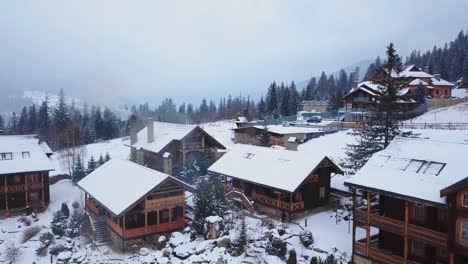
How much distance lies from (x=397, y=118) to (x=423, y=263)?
12769mm

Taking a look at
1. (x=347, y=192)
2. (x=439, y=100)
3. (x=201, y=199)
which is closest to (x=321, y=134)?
(x=439, y=100)

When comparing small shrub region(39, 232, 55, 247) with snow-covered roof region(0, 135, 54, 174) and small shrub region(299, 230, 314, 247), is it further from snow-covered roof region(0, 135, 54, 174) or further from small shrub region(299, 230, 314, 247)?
small shrub region(299, 230, 314, 247)

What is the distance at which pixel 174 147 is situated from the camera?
45.3 m

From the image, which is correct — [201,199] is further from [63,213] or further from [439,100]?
[439,100]

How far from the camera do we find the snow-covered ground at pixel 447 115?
2104 inches

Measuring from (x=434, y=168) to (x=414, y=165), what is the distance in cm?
118

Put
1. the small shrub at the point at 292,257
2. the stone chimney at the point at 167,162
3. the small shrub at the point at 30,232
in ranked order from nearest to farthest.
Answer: the small shrub at the point at 292,257, the small shrub at the point at 30,232, the stone chimney at the point at 167,162

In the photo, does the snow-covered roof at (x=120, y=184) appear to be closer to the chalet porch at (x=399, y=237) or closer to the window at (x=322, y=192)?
the window at (x=322, y=192)

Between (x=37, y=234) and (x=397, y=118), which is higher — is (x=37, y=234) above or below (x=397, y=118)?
below

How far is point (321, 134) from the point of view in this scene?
59938 mm

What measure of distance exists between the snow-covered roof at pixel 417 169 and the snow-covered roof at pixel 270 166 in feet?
23.9

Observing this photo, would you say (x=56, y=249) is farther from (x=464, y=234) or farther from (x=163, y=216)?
(x=464, y=234)

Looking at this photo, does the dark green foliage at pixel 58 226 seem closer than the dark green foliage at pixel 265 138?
Yes

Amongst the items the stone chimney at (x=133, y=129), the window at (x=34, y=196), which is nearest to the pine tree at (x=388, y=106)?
the stone chimney at (x=133, y=129)
